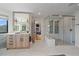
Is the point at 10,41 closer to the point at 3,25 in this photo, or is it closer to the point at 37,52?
the point at 3,25

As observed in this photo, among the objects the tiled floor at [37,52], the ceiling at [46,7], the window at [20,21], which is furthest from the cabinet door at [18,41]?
the ceiling at [46,7]

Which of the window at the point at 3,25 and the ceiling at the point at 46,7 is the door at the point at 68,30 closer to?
the ceiling at the point at 46,7

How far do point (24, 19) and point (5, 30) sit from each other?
1.46 m

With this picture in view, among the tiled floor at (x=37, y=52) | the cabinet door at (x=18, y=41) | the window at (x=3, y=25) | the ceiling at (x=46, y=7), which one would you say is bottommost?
the tiled floor at (x=37, y=52)

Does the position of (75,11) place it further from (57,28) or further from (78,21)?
(57,28)

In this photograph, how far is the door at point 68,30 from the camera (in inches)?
304

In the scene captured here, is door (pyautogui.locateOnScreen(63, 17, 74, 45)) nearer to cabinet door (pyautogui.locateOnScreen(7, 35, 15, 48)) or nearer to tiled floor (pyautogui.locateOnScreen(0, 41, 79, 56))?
tiled floor (pyautogui.locateOnScreen(0, 41, 79, 56))

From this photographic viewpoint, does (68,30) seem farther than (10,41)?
Yes

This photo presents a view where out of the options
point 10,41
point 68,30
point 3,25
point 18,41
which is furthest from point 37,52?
point 68,30

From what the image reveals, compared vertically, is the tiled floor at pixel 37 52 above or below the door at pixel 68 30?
below

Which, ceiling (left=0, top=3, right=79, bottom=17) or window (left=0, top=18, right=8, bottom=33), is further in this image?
window (left=0, top=18, right=8, bottom=33)

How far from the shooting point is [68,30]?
8.02m

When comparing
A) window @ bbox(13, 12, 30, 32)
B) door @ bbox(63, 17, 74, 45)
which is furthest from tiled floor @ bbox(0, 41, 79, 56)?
door @ bbox(63, 17, 74, 45)

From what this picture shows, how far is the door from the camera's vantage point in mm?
7732
